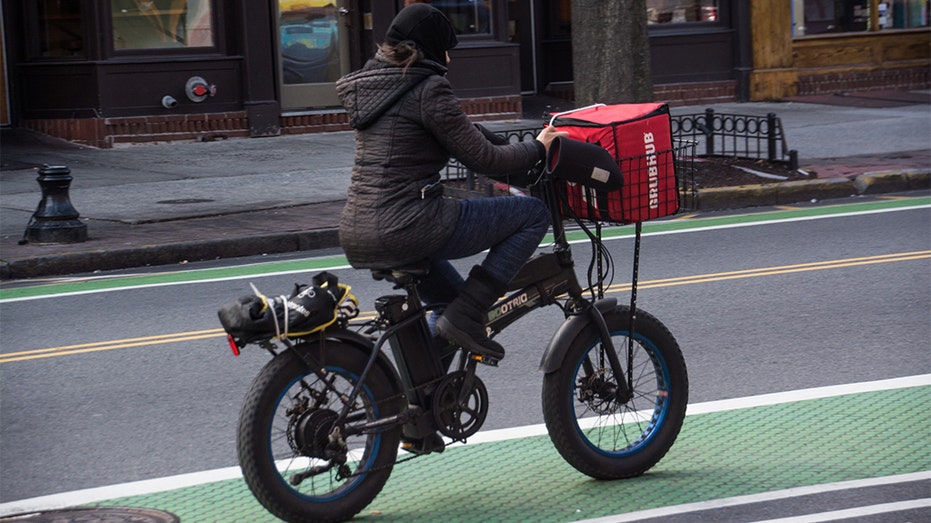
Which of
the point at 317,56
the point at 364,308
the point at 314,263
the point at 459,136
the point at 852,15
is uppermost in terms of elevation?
the point at 852,15

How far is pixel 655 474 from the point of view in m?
5.25

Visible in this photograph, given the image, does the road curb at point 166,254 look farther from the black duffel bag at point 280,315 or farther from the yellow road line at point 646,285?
the black duffel bag at point 280,315

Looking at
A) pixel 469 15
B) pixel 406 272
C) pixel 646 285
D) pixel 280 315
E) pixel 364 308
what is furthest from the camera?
pixel 469 15

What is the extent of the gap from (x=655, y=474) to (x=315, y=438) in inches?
58.1

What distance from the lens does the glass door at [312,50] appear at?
1892 centimetres

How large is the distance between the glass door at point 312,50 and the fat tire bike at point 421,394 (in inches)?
563

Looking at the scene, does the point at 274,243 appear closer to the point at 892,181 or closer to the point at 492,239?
the point at 892,181

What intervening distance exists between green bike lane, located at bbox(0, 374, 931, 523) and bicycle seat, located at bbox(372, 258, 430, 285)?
881 mm

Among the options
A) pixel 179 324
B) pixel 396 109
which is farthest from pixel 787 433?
pixel 179 324

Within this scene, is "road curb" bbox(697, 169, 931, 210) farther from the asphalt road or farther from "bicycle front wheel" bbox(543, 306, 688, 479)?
"bicycle front wheel" bbox(543, 306, 688, 479)

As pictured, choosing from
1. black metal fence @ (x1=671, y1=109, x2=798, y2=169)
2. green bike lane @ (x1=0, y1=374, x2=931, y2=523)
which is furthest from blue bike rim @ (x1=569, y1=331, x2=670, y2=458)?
black metal fence @ (x1=671, y1=109, x2=798, y2=169)

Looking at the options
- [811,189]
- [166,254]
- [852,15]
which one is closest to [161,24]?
[166,254]

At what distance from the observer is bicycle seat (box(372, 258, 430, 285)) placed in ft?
15.2

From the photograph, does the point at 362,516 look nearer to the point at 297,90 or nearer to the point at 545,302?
the point at 545,302
